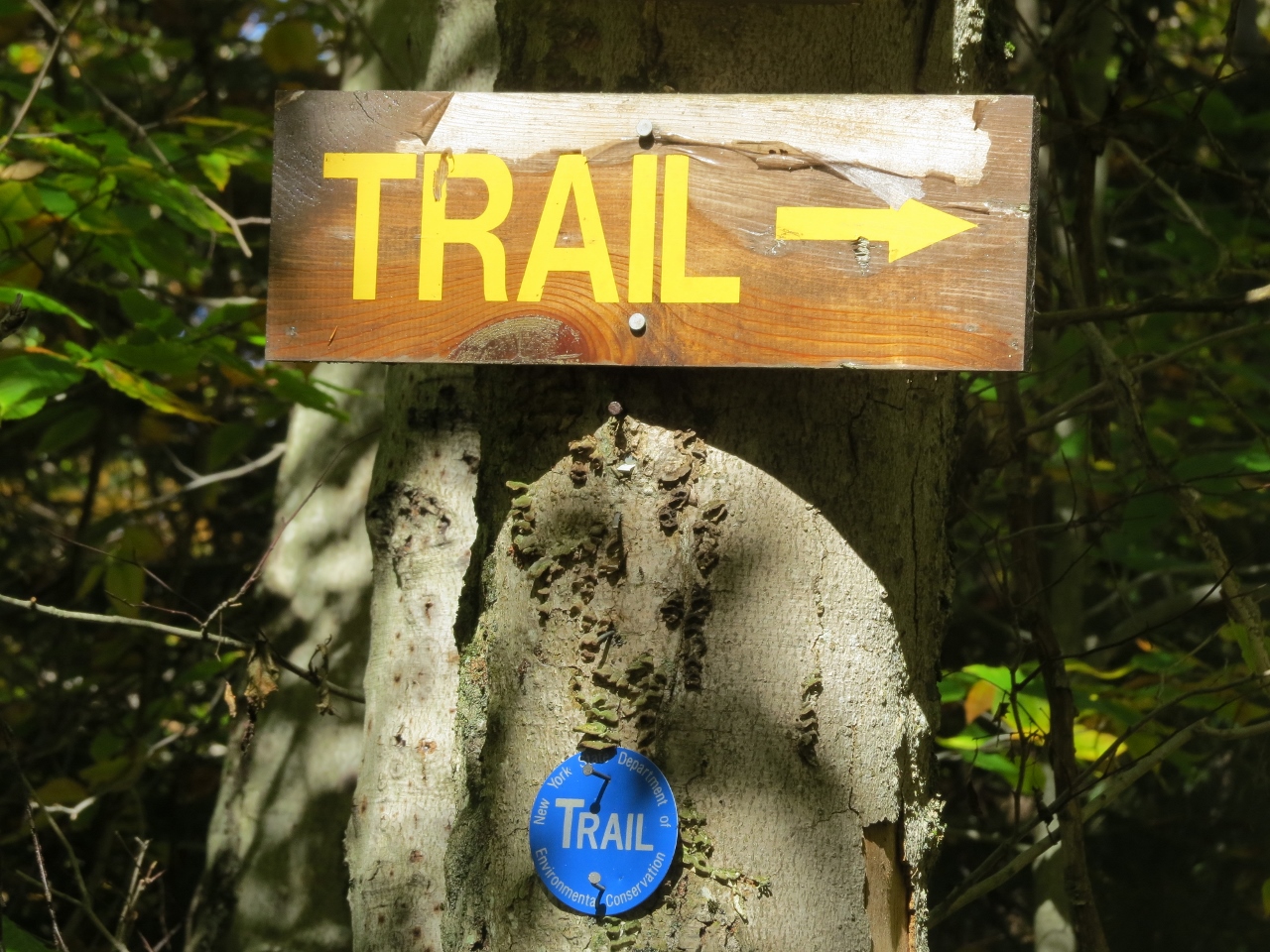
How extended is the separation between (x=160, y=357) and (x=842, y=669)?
1.47 metres

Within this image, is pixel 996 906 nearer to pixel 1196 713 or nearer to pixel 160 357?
pixel 1196 713

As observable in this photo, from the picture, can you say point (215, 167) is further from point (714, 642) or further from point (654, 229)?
point (714, 642)

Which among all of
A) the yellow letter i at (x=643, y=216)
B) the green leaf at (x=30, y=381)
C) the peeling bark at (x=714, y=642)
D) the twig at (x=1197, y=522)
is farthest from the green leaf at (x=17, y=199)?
the twig at (x=1197, y=522)

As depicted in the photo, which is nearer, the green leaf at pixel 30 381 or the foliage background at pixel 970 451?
the green leaf at pixel 30 381

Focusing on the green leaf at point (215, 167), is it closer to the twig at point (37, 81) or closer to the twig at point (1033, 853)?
the twig at point (37, 81)

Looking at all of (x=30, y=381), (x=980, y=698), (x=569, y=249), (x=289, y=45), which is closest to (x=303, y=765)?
(x=30, y=381)

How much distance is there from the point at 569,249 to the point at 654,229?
0.10 m

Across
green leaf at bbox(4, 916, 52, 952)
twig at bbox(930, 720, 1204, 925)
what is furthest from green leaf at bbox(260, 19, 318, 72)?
twig at bbox(930, 720, 1204, 925)

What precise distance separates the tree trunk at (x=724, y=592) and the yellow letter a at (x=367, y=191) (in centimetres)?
18

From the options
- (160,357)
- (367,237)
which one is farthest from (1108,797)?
(160,357)

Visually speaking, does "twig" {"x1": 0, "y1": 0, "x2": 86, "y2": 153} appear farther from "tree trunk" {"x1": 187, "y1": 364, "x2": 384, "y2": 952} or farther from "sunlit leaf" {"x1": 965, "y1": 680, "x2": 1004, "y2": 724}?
"sunlit leaf" {"x1": 965, "y1": 680, "x2": 1004, "y2": 724}

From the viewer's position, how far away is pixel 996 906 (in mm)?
4875

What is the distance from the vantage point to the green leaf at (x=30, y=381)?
6.27 feet

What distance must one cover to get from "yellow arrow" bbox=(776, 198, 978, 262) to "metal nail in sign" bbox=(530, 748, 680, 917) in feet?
1.97
